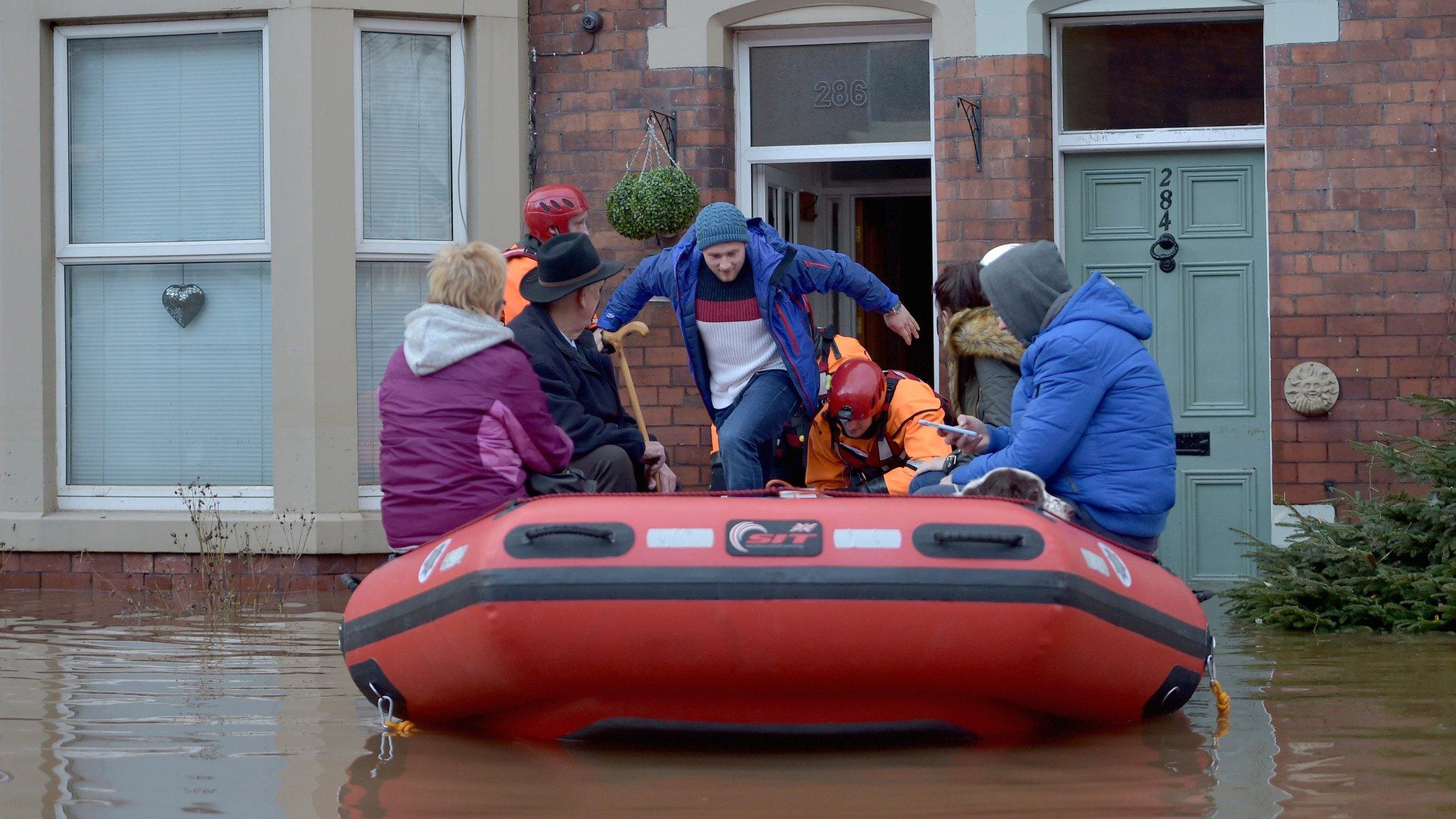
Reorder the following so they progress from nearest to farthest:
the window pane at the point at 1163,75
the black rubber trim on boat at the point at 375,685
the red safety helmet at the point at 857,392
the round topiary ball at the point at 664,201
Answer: the black rubber trim on boat at the point at 375,685
the red safety helmet at the point at 857,392
the round topiary ball at the point at 664,201
the window pane at the point at 1163,75

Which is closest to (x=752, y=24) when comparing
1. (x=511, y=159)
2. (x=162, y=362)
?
(x=511, y=159)

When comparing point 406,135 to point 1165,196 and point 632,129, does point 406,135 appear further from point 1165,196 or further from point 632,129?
point 1165,196

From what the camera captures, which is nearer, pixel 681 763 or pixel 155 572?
pixel 681 763

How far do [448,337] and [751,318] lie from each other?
6.13 ft

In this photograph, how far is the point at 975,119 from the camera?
336 inches

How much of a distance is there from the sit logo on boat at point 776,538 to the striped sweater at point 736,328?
2.21 meters

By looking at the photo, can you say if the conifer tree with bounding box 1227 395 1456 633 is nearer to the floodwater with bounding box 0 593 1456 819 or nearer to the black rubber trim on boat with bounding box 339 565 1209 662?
the floodwater with bounding box 0 593 1456 819

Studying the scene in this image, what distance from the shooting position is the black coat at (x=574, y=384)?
5938 millimetres

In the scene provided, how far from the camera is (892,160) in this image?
955cm

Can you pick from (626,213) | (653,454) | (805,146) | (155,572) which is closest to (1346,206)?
(805,146)

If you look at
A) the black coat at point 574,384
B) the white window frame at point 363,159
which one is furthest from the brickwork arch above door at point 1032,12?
the black coat at point 574,384

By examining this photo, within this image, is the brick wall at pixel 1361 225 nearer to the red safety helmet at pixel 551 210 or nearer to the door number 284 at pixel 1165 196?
the door number 284 at pixel 1165 196

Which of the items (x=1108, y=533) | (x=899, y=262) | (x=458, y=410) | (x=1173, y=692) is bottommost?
(x=1173, y=692)

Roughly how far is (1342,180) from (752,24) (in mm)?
3013
